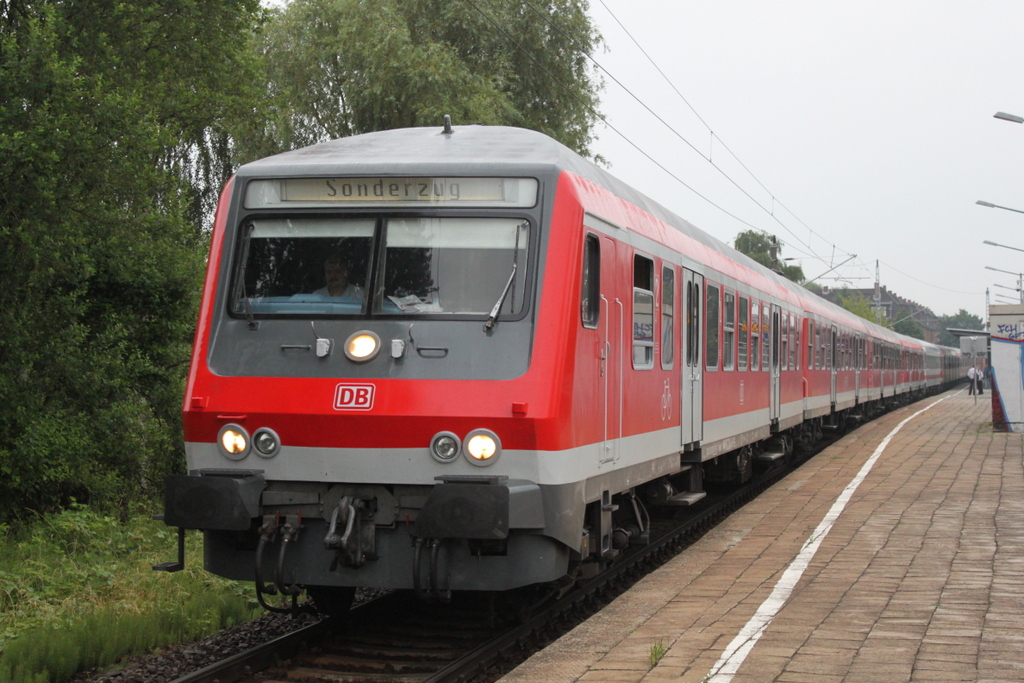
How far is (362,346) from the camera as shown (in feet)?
22.4

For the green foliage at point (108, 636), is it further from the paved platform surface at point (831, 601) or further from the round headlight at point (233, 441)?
the paved platform surface at point (831, 601)

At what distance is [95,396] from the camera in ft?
47.4

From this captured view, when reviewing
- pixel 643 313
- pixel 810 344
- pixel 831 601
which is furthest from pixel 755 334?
pixel 831 601

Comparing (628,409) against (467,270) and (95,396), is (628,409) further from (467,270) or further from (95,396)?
(95,396)

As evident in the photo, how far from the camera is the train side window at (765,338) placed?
622 inches

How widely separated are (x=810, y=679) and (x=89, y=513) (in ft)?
31.4

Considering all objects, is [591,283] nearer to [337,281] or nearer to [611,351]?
[611,351]

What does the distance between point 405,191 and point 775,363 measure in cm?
1097

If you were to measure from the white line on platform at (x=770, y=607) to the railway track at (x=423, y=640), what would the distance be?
1.42 m

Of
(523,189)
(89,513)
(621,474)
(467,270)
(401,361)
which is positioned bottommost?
(89,513)

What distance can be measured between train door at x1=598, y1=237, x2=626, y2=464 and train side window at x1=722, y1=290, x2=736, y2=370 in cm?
470

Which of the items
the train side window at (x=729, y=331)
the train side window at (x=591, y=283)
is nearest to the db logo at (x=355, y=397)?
the train side window at (x=591, y=283)

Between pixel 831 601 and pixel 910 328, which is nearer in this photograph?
pixel 831 601

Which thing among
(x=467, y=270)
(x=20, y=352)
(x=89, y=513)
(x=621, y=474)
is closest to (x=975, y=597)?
(x=621, y=474)
